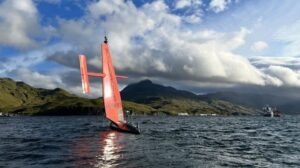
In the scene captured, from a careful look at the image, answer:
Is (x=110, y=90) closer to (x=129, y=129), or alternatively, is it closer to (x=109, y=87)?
(x=109, y=87)

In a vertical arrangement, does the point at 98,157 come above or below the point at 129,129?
below

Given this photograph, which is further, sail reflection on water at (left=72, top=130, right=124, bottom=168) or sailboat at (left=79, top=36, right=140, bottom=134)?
sailboat at (left=79, top=36, right=140, bottom=134)

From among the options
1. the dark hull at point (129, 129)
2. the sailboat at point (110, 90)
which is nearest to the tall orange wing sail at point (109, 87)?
the sailboat at point (110, 90)

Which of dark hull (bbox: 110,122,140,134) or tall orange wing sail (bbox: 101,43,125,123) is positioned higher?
tall orange wing sail (bbox: 101,43,125,123)

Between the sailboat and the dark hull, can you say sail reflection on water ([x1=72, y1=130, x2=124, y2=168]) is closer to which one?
the sailboat

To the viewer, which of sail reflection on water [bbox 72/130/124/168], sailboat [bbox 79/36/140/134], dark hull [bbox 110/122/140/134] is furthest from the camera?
dark hull [bbox 110/122/140/134]

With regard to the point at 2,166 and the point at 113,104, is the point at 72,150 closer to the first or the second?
the point at 2,166

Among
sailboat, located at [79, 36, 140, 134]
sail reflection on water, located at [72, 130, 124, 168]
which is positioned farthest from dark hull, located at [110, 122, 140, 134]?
sail reflection on water, located at [72, 130, 124, 168]

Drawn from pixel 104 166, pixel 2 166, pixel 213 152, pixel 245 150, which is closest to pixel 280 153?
pixel 245 150

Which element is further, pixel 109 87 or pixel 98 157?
pixel 109 87

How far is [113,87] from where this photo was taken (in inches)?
2904

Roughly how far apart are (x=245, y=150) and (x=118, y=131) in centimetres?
3561

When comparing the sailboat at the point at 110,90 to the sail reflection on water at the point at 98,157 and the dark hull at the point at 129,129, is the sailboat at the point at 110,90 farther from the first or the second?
the sail reflection on water at the point at 98,157

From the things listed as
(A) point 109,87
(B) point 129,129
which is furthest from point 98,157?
(B) point 129,129
